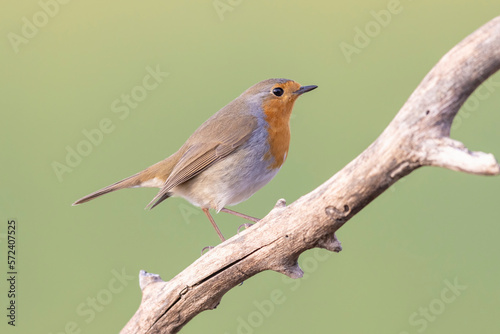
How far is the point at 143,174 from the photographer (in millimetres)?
3904

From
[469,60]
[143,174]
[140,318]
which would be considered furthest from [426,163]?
[143,174]

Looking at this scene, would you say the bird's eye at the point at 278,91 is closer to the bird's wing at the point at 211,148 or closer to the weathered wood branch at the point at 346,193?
the bird's wing at the point at 211,148

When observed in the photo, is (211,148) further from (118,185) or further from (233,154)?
(118,185)

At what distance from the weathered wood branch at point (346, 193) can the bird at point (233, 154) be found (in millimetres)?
608

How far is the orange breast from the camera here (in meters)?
3.61

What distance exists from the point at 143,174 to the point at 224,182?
66 cm

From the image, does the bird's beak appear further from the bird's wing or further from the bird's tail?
the bird's tail

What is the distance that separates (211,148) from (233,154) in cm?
17

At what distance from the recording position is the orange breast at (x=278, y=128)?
3.61 m

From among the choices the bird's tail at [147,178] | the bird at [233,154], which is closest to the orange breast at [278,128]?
the bird at [233,154]

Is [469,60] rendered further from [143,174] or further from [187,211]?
[187,211]

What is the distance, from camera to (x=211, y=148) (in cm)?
368

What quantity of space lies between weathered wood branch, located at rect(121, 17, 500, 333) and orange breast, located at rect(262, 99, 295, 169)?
30.3 inches

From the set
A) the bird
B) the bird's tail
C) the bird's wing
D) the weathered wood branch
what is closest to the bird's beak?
the bird
